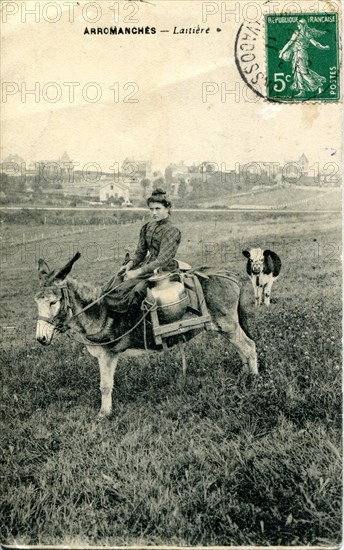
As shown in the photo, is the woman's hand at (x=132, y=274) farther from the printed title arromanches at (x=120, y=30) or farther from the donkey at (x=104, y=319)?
the printed title arromanches at (x=120, y=30)

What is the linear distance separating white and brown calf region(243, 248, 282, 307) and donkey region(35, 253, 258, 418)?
103 mm

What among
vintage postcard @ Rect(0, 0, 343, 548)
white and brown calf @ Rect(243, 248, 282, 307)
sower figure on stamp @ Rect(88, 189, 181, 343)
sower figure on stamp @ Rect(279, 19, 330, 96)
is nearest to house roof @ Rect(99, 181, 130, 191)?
vintage postcard @ Rect(0, 0, 343, 548)

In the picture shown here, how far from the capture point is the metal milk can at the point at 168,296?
2.74 meters

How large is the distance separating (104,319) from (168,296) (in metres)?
0.34

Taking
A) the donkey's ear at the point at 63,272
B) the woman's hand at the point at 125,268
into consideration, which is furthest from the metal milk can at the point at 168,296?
the donkey's ear at the point at 63,272

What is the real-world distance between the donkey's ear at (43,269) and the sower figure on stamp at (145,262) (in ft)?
1.04

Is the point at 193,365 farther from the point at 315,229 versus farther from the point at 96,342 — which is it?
the point at 315,229

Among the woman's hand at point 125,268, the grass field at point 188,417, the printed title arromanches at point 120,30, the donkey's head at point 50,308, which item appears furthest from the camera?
the printed title arromanches at point 120,30

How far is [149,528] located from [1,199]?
1.81 meters

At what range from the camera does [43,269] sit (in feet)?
9.12

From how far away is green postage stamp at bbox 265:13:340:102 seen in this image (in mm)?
2887

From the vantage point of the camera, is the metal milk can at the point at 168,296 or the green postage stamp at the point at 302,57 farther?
the green postage stamp at the point at 302,57

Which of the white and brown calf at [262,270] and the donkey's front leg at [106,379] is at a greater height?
the white and brown calf at [262,270]

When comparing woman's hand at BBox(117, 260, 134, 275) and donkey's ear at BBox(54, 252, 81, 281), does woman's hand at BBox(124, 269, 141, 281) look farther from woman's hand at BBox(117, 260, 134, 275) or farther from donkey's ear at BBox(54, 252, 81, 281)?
donkey's ear at BBox(54, 252, 81, 281)
